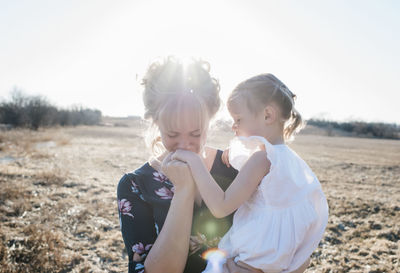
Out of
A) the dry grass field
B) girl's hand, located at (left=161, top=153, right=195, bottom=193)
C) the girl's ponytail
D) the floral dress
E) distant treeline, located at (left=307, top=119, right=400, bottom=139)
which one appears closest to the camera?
girl's hand, located at (left=161, top=153, right=195, bottom=193)

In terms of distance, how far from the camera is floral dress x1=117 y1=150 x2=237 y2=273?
1497mm

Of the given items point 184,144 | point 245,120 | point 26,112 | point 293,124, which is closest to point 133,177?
point 184,144

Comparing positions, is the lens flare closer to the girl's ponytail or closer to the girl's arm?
the girl's arm

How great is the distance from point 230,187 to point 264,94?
73 cm

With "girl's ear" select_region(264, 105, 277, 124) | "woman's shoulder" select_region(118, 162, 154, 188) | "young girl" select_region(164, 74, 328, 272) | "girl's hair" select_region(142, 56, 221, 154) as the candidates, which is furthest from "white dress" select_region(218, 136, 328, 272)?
"woman's shoulder" select_region(118, 162, 154, 188)

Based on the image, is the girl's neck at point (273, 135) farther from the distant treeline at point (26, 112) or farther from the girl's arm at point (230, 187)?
the distant treeline at point (26, 112)

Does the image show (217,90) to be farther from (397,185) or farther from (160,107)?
(397,185)

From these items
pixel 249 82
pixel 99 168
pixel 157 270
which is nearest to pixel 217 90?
pixel 249 82

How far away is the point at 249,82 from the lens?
1926 millimetres

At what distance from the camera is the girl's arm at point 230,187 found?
4.61ft

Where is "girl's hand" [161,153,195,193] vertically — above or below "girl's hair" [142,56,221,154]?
below

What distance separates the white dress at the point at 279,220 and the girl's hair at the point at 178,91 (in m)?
0.40

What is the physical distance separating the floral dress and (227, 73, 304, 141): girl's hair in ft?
2.47

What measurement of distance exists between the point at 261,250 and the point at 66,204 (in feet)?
19.3
